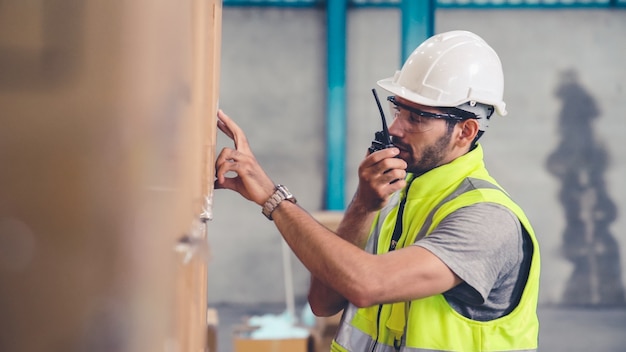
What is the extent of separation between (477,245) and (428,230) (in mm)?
155

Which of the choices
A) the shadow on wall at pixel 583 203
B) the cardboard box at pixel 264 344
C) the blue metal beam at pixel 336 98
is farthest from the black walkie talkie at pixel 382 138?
the shadow on wall at pixel 583 203

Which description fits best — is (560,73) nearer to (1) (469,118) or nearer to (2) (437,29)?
(2) (437,29)

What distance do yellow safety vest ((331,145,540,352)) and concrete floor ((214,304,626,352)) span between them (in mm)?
3962

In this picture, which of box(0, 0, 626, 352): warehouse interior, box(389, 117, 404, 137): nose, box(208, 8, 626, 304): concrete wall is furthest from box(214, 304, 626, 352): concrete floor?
box(389, 117, 404, 137): nose

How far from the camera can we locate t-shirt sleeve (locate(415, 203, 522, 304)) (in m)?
1.47

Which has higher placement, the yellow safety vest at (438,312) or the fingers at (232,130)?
the fingers at (232,130)

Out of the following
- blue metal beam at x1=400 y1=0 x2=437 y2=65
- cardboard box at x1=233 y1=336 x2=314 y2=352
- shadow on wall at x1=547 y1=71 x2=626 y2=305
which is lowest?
cardboard box at x1=233 y1=336 x2=314 y2=352

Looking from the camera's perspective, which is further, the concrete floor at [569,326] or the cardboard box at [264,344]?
the concrete floor at [569,326]

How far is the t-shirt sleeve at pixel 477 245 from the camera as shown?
147 cm

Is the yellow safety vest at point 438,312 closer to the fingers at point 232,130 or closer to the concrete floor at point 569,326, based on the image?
the fingers at point 232,130

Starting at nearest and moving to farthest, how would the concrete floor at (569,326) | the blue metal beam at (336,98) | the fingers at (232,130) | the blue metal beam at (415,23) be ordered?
the fingers at (232,130) → the blue metal beam at (415,23) → the concrete floor at (569,326) → the blue metal beam at (336,98)

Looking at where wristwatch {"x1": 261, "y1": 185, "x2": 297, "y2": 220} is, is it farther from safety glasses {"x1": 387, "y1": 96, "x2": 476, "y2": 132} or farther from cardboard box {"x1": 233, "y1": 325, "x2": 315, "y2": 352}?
cardboard box {"x1": 233, "y1": 325, "x2": 315, "y2": 352}

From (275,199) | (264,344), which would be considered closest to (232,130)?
(275,199)

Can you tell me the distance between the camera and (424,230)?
165 centimetres
